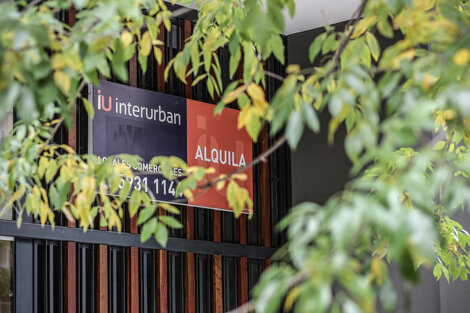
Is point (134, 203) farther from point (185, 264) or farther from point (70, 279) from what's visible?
point (185, 264)

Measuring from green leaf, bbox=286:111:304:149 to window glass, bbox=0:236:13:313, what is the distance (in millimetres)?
3911

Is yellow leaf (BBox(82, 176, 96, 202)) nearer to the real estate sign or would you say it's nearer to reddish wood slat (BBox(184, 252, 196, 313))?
the real estate sign

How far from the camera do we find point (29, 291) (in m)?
4.84

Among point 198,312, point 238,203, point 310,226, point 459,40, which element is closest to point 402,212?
point 310,226

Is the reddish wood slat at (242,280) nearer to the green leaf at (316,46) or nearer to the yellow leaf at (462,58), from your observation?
the green leaf at (316,46)

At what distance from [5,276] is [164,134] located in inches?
61.8

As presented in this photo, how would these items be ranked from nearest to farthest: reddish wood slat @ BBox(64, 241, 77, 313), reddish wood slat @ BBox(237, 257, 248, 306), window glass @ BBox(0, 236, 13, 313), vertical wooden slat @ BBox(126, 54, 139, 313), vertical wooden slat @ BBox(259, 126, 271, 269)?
window glass @ BBox(0, 236, 13, 313), reddish wood slat @ BBox(64, 241, 77, 313), vertical wooden slat @ BBox(126, 54, 139, 313), reddish wood slat @ BBox(237, 257, 248, 306), vertical wooden slat @ BBox(259, 126, 271, 269)

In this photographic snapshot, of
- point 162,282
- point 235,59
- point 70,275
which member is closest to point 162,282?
point 162,282

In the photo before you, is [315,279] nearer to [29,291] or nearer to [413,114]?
[413,114]

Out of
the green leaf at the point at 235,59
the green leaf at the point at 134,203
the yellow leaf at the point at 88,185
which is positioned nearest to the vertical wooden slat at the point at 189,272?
the green leaf at the point at 134,203

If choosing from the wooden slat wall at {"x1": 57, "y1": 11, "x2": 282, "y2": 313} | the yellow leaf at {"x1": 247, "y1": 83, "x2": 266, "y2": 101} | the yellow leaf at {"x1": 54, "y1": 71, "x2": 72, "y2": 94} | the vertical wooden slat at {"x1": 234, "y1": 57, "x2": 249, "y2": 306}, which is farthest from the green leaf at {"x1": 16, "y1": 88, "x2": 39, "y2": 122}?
the vertical wooden slat at {"x1": 234, "y1": 57, "x2": 249, "y2": 306}

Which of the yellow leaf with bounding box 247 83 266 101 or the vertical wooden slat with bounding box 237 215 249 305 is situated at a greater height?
the yellow leaf with bounding box 247 83 266 101

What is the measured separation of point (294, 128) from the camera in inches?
50.1

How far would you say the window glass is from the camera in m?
4.80
